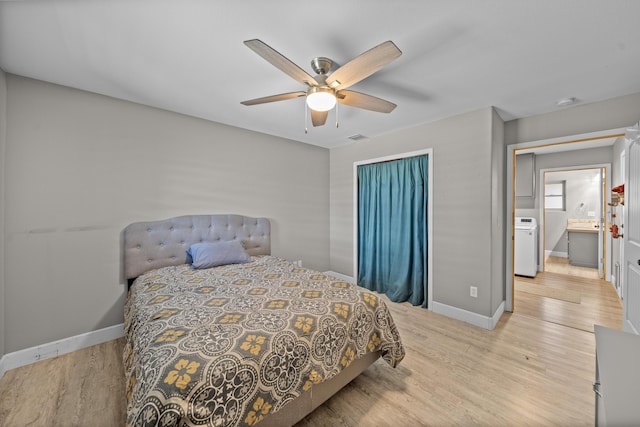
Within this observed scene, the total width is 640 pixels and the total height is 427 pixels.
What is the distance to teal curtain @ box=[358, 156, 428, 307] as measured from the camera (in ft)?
11.1

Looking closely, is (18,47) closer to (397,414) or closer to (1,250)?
(1,250)

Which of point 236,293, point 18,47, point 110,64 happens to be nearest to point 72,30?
point 110,64

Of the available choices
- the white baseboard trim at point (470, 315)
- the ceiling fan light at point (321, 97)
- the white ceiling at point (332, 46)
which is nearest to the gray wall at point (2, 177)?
the white ceiling at point (332, 46)

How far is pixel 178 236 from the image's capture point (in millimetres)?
2852

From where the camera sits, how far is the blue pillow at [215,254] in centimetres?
269

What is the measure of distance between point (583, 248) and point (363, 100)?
6379mm

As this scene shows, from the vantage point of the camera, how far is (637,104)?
2.31 m

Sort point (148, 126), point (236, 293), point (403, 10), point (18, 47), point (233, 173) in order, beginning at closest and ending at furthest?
point (403, 10)
point (18, 47)
point (236, 293)
point (148, 126)
point (233, 173)

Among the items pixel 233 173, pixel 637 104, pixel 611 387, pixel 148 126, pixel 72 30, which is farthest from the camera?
pixel 233 173

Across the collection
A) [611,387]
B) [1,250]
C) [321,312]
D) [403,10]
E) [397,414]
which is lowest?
[397,414]

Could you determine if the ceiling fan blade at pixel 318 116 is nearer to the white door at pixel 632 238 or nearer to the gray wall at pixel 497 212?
the gray wall at pixel 497 212

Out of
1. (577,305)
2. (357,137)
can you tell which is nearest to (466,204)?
(357,137)

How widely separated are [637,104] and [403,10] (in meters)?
2.65

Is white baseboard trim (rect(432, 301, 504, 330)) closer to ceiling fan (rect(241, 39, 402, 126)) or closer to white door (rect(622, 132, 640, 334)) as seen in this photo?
white door (rect(622, 132, 640, 334))
